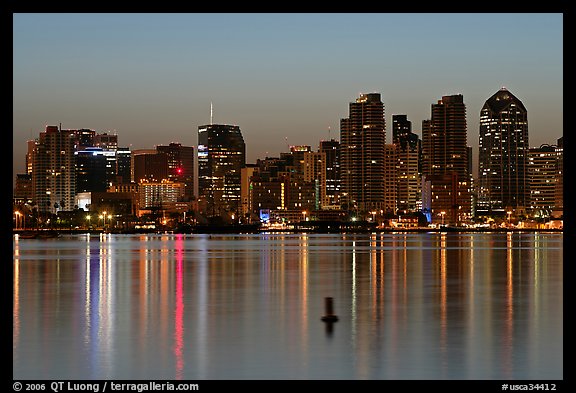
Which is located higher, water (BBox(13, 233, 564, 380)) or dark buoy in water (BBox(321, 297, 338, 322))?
dark buoy in water (BBox(321, 297, 338, 322))

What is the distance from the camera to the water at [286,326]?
934 inches

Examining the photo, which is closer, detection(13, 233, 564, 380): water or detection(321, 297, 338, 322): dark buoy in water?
detection(13, 233, 564, 380): water

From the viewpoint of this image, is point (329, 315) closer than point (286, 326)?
No

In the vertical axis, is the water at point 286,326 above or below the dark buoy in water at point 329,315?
below

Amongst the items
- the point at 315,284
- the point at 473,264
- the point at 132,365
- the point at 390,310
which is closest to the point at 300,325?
the point at 390,310

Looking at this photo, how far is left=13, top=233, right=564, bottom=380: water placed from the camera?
23719 mm

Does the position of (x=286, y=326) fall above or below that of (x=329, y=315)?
below

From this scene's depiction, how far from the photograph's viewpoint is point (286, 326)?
32.5 metres

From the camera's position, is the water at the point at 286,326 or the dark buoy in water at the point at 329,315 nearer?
the water at the point at 286,326
